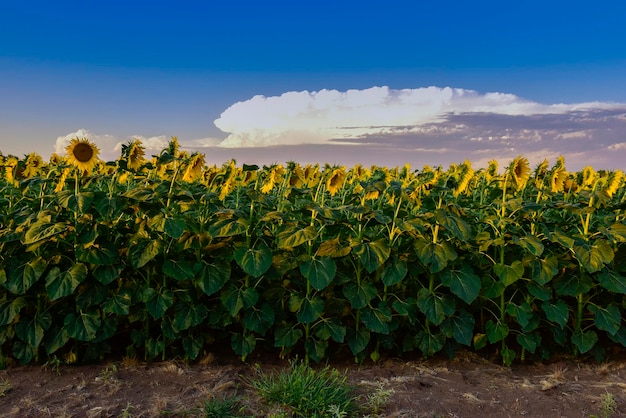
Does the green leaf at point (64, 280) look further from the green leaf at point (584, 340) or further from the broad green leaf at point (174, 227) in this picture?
the green leaf at point (584, 340)

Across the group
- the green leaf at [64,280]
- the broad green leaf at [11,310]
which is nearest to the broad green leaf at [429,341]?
the green leaf at [64,280]

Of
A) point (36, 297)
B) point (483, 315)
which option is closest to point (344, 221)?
point (483, 315)

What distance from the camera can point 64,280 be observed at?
12.8 feet

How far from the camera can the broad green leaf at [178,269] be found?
3.87 meters

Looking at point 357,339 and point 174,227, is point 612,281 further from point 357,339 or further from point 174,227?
point 174,227

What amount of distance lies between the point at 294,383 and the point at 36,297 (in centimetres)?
199

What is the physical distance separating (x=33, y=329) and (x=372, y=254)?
2365mm

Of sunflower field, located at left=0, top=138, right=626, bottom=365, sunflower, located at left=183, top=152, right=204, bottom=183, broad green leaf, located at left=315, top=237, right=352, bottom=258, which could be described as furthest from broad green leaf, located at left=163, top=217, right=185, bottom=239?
broad green leaf, located at left=315, top=237, right=352, bottom=258

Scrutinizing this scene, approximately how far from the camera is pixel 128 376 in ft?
13.4

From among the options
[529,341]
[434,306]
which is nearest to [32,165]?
[434,306]

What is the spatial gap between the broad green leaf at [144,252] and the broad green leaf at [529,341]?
2613mm

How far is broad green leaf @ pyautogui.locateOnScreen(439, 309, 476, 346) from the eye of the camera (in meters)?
4.19

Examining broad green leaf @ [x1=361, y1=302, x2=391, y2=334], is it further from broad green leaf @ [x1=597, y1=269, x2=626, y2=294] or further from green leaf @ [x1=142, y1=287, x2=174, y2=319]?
broad green leaf @ [x1=597, y1=269, x2=626, y2=294]

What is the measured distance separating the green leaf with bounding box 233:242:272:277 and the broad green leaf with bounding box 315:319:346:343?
0.63m
